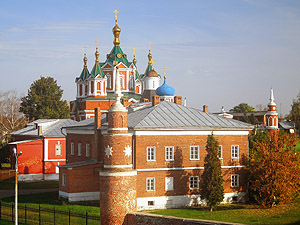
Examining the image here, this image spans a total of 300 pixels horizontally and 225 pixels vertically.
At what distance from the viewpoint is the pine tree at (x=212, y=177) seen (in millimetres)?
31406

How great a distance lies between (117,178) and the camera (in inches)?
896

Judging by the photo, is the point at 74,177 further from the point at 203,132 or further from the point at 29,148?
the point at 29,148

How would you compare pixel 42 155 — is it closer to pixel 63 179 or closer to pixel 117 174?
pixel 63 179

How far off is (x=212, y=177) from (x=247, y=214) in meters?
3.28

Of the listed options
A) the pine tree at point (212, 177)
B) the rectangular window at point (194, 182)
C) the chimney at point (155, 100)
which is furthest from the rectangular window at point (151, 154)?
the chimney at point (155, 100)

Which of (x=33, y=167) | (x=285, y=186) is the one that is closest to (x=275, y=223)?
(x=285, y=186)

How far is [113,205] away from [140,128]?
991 cm

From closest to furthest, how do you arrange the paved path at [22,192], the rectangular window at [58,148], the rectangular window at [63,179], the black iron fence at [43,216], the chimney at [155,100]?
the black iron fence at [43,216], the rectangular window at [63,179], the chimney at [155,100], the paved path at [22,192], the rectangular window at [58,148]

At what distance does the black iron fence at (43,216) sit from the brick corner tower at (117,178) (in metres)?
1.79

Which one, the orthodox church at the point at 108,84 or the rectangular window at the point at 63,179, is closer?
the rectangular window at the point at 63,179

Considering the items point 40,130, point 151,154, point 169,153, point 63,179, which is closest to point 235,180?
point 169,153

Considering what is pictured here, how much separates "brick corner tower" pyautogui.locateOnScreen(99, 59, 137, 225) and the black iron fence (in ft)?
5.87

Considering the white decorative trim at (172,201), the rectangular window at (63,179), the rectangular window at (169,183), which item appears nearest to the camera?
the white decorative trim at (172,201)

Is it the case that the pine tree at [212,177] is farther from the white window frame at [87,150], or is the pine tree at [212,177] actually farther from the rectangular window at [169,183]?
the white window frame at [87,150]
